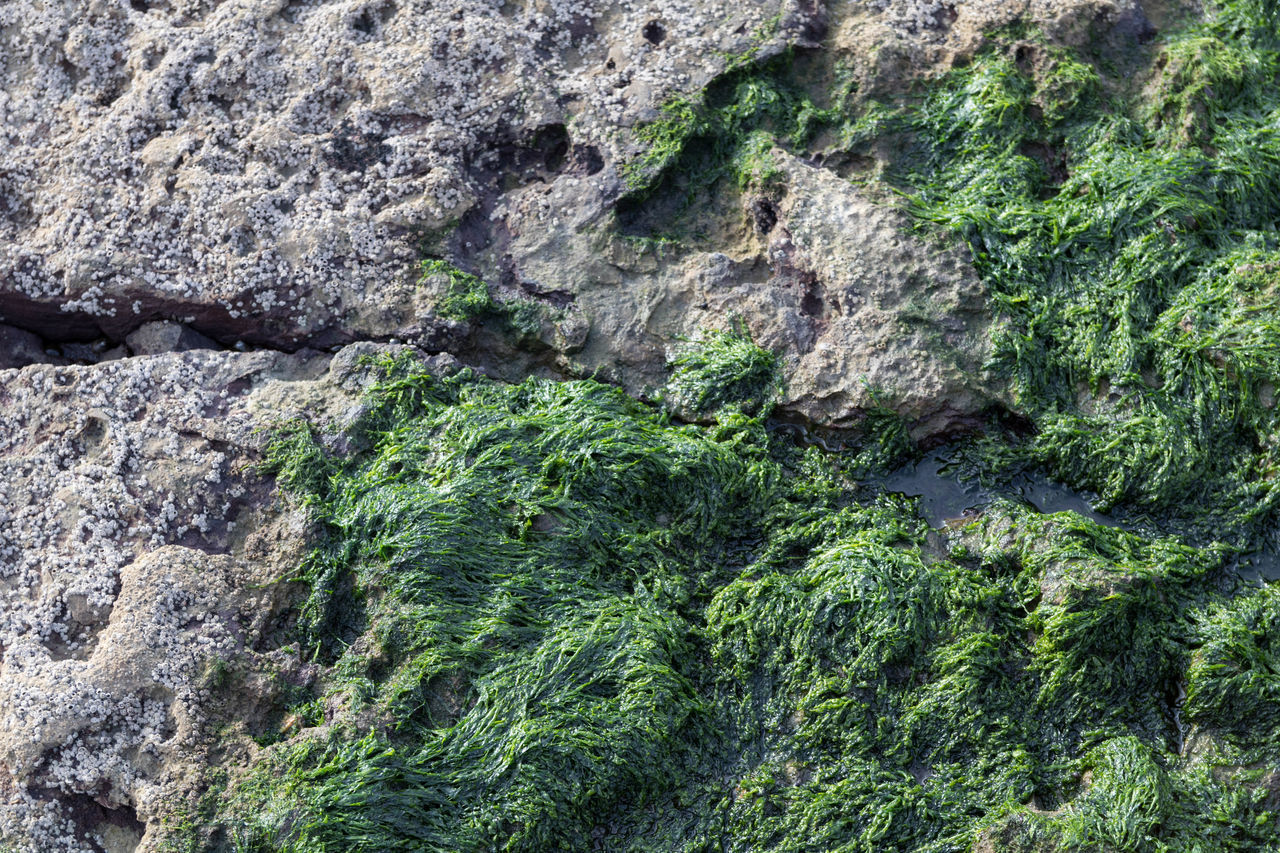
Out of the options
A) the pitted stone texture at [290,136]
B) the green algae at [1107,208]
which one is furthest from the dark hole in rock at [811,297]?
the pitted stone texture at [290,136]

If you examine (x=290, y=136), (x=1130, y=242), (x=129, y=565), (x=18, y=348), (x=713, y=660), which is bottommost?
(x=713, y=660)

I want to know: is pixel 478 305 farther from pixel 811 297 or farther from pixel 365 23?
pixel 365 23

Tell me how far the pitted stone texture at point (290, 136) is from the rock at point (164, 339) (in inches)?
1.8

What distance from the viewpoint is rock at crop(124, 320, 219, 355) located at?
3.93 metres

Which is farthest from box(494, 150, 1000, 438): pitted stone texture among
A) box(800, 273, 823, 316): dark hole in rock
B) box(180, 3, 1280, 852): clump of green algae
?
box(180, 3, 1280, 852): clump of green algae

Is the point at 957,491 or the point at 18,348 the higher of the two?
the point at 18,348

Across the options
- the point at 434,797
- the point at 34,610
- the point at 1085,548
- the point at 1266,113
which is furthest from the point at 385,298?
the point at 1266,113

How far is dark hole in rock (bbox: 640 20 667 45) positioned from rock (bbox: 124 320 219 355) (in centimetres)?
222

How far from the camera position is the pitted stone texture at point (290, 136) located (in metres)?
3.92

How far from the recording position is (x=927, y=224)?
3.96 metres

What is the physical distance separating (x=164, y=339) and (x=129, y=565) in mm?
964

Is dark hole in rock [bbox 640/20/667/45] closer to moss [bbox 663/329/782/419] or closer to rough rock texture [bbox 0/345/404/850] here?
moss [bbox 663/329/782/419]

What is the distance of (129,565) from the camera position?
343 cm

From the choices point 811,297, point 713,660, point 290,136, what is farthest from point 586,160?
point 713,660
